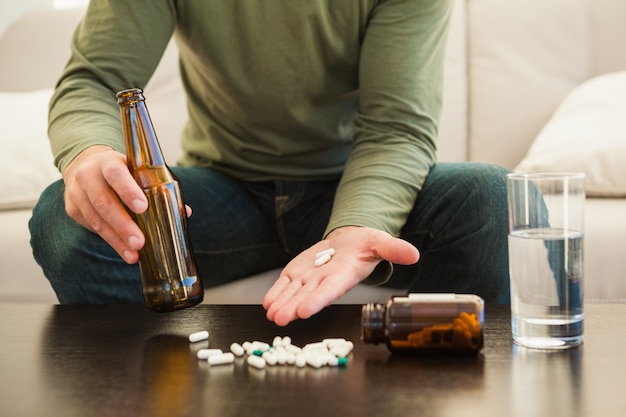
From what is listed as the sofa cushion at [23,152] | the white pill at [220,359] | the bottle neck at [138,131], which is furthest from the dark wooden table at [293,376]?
the sofa cushion at [23,152]

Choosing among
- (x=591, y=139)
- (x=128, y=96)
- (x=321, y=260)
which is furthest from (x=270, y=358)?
(x=591, y=139)

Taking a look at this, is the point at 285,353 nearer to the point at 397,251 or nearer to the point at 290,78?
the point at 397,251

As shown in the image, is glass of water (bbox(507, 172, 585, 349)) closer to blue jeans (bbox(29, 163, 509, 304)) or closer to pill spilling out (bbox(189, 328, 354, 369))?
pill spilling out (bbox(189, 328, 354, 369))

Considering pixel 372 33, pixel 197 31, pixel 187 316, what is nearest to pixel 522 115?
pixel 372 33

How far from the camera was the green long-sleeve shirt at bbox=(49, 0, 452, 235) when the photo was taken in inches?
56.2

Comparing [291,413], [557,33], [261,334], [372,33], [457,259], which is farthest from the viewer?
[557,33]

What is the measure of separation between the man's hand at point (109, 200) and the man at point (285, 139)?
3.0 inches

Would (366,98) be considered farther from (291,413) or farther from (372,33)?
(291,413)

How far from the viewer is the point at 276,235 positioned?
1.54 meters

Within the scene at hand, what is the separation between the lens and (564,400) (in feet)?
2.32

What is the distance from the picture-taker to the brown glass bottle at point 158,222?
101 centimetres

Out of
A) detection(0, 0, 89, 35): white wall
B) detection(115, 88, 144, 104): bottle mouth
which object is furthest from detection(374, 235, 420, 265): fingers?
detection(0, 0, 89, 35): white wall

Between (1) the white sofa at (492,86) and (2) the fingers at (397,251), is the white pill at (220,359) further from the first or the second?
(1) the white sofa at (492,86)

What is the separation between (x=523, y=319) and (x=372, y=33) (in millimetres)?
751
